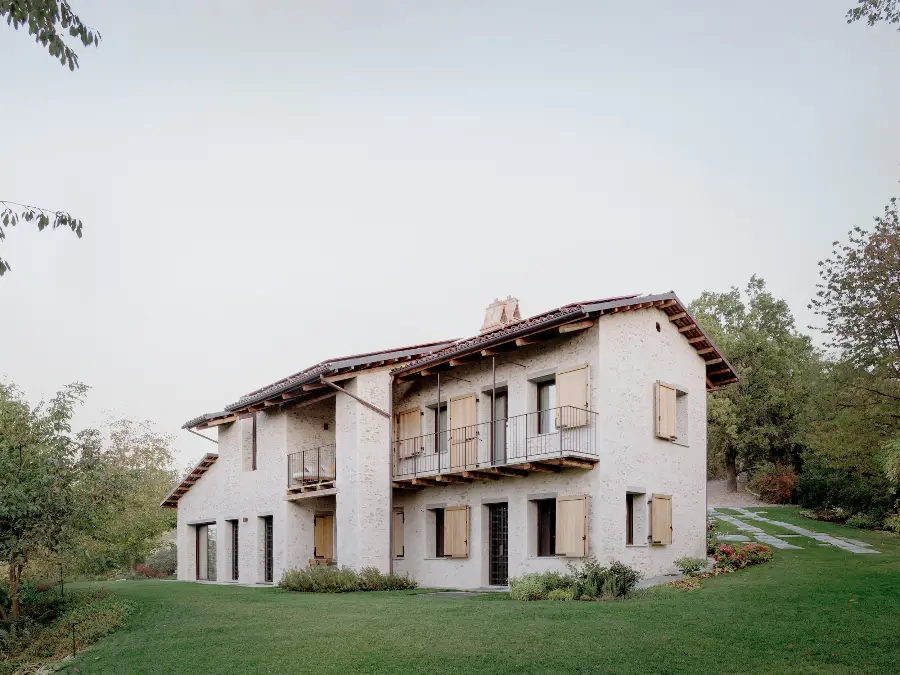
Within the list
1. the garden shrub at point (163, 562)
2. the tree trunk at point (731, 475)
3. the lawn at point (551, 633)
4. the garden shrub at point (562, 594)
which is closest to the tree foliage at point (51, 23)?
Answer: the lawn at point (551, 633)

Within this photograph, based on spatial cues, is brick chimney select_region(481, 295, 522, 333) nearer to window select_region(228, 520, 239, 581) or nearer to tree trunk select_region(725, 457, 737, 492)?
window select_region(228, 520, 239, 581)

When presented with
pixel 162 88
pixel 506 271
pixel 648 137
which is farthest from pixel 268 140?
pixel 648 137

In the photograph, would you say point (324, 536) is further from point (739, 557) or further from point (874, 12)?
point (874, 12)

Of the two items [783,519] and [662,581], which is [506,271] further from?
[783,519]

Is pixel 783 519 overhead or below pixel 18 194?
below

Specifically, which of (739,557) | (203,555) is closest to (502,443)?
(739,557)

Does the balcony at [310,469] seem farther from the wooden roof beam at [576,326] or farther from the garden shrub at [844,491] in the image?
the garden shrub at [844,491]

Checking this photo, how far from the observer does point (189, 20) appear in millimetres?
15266

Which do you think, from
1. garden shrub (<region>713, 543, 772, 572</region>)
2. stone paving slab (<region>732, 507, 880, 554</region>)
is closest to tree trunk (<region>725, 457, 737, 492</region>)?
stone paving slab (<region>732, 507, 880, 554</region>)

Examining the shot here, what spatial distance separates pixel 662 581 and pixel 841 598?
200 inches

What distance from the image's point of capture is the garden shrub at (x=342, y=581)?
65.7ft

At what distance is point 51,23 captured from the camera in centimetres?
734

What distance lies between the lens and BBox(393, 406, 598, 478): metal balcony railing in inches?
722

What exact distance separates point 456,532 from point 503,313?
649cm
